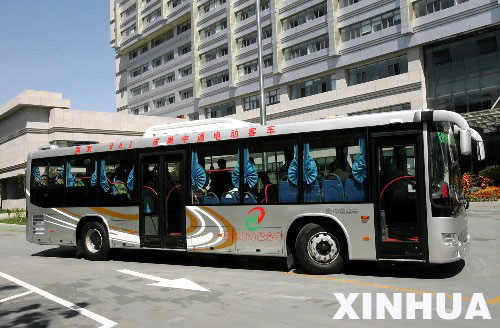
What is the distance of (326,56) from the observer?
44875 mm

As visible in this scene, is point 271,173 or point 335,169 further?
point 271,173

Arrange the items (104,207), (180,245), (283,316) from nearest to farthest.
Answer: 1. (283,316)
2. (180,245)
3. (104,207)

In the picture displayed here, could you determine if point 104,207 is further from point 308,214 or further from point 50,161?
point 308,214

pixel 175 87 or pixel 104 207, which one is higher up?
pixel 175 87

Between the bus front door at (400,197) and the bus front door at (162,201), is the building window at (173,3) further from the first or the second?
the bus front door at (400,197)

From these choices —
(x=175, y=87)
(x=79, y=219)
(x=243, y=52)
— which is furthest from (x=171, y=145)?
(x=175, y=87)

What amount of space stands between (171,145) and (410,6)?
33225 mm

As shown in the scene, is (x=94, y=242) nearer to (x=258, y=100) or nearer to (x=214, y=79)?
(x=258, y=100)

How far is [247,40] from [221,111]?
30.2 feet

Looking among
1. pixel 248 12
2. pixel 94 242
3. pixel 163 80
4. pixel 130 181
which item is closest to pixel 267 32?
pixel 248 12

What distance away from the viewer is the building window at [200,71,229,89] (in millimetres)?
58594

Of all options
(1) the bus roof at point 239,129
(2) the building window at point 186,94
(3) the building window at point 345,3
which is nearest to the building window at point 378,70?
(3) the building window at point 345,3

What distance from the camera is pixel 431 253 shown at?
314 inches

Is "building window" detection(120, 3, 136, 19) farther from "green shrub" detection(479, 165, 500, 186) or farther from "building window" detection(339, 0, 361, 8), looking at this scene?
"green shrub" detection(479, 165, 500, 186)
